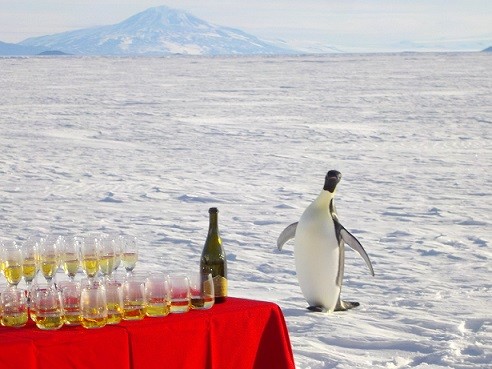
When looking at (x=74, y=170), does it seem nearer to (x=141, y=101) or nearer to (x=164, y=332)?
(x=164, y=332)

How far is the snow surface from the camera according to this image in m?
4.82

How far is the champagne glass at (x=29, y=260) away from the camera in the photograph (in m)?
2.86

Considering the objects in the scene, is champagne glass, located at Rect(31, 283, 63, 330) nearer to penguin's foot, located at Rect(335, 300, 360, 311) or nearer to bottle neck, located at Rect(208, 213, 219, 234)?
bottle neck, located at Rect(208, 213, 219, 234)

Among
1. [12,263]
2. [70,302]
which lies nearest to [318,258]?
[12,263]

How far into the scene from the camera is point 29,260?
288 centimetres

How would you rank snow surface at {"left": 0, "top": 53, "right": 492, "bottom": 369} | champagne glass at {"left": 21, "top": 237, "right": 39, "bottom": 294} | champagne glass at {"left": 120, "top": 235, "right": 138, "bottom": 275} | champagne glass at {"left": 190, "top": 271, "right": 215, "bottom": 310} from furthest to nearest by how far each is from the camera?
snow surface at {"left": 0, "top": 53, "right": 492, "bottom": 369}
champagne glass at {"left": 120, "top": 235, "right": 138, "bottom": 275}
champagne glass at {"left": 21, "top": 237, "right": 39, "bottom": 294}
champagne glass at {"left": 190, "top": 271, "right": 215, "bottom": 310}

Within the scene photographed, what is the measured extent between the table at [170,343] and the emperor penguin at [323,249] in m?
1.89

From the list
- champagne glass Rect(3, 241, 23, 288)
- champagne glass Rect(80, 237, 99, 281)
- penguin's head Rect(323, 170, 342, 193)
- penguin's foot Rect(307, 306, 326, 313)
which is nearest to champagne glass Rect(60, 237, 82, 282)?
champagne glass Rect(80, 237, 99, 281)

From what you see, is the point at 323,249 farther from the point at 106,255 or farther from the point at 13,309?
the point at 13,309

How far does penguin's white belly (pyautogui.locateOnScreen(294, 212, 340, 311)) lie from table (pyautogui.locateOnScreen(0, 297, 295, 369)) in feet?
6.23

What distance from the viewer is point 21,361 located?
236cm

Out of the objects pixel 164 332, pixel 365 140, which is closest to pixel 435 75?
pixel 365 140

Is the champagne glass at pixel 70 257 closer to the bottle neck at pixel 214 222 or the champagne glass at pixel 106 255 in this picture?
the champagne glass at pixel 106 255

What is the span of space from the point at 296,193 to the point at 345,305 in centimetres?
414
